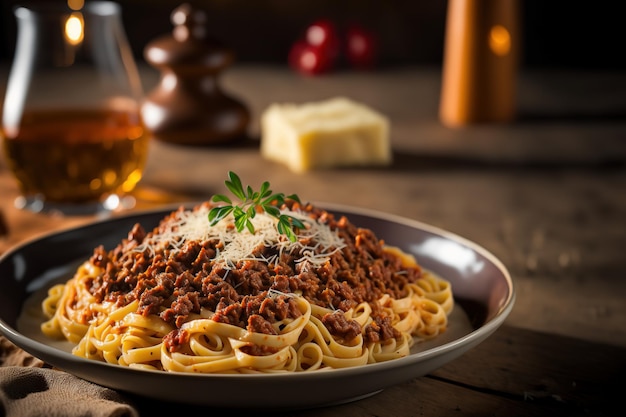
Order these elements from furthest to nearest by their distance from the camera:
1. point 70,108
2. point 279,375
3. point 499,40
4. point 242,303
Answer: point 499,40 < point 70,108 < point 242,303 < point 279,375

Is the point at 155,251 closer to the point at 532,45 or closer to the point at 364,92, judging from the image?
the point at 364,92

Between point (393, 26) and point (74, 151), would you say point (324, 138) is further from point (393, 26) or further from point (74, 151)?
point (393, 26)

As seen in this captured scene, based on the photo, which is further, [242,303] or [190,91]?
[190,91]

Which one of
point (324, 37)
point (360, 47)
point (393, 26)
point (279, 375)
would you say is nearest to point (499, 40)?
point (324, 37)

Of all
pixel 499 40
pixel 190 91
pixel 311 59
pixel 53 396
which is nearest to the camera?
pixel 53 396

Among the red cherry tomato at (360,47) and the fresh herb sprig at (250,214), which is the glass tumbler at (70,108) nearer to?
the fresh herb sprig at (250,214)

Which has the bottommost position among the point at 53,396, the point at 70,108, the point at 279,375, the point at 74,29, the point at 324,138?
the point at 53,396

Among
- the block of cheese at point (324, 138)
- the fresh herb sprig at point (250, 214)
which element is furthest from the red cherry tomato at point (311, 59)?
the fresh herb sprig at point (250, 214)
